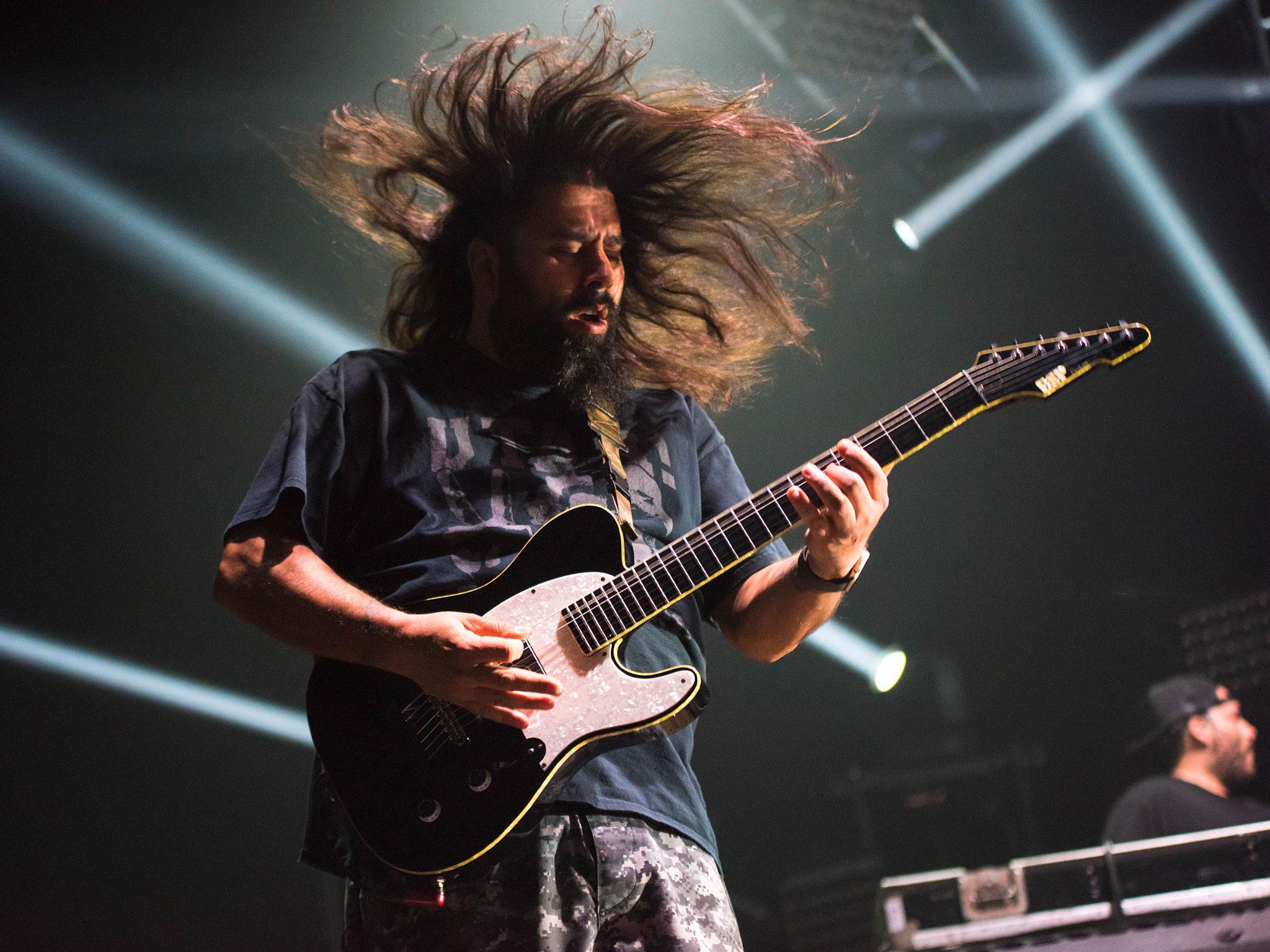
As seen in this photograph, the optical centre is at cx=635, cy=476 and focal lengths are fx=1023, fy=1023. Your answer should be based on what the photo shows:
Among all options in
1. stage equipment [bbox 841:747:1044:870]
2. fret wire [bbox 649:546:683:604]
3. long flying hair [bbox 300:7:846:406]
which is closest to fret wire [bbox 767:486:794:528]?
fret wire [bbox 649:546:683:604]

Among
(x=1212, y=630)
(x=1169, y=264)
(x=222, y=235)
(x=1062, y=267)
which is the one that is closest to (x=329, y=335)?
(x=222, y=235)

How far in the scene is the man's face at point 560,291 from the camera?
Result: 2.13 m

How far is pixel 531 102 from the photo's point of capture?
7.95 ft

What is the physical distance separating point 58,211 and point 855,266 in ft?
12.6

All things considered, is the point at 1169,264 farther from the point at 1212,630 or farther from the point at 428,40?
the point at 428,40

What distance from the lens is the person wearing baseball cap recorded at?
472cm

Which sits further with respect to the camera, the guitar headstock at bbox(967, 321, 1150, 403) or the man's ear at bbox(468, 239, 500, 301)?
the man's ear at bbox(468, 239, 500, 301)

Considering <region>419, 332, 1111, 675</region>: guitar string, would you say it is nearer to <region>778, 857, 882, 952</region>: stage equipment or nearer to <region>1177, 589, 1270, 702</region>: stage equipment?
<region>1177, 589, 1270, 702</region>: stage equipment

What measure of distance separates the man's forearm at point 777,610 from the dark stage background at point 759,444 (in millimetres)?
503

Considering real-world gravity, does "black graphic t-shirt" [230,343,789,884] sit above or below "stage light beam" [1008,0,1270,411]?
below

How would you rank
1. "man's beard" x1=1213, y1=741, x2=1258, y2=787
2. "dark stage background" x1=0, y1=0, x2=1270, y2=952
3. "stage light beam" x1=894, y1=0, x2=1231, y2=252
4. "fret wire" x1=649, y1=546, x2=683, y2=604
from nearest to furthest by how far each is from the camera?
"fret wire" x1=649, y1=546, x2=683, y2=604, "dark stage background" x1=0, y1=0, x2=1270, y2=952, "stage light beam" x1=894, y1=0, x2=1231, y2=252, "man's beard" x1=1213, y1=741, x2=1258, y2=787

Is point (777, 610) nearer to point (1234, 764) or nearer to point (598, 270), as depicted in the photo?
point (598, 270)

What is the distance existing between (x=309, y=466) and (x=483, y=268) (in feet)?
2.54

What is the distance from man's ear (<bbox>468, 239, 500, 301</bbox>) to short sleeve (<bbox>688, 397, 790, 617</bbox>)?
1.71 feet
